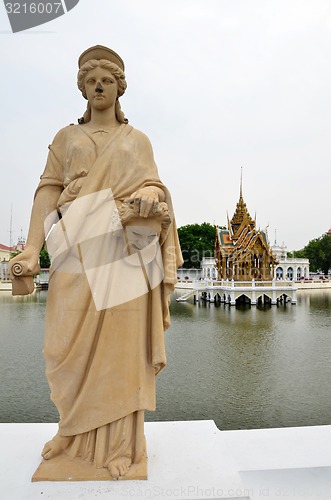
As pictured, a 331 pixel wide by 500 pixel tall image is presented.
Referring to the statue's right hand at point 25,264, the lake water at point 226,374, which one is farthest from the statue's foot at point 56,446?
the lake water at point 226,374

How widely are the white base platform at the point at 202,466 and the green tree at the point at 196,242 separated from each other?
41874mm

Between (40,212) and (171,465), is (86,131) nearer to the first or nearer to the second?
(40,212)

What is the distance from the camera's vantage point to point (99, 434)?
2.44 metres

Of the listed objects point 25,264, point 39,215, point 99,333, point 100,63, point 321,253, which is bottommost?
point 99,333

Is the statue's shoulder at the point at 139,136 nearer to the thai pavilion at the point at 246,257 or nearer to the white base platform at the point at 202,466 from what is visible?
the white base platform at the point at 202,466

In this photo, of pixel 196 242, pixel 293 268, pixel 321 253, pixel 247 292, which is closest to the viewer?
pixel 247 292

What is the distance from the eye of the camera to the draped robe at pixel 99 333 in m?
2.43

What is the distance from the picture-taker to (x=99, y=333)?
247 cm

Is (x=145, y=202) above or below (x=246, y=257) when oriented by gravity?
below

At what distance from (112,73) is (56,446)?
259 cm

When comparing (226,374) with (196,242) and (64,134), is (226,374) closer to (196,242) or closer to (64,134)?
(64,134)

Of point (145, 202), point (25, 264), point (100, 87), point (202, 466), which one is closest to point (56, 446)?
point (202, 466)

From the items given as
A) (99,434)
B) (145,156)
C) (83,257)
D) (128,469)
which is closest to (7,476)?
(99,434)

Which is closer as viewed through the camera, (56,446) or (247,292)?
(56,446)
